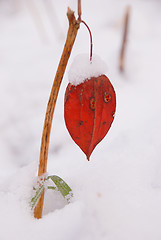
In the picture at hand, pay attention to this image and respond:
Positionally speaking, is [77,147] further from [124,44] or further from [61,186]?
[124,44]

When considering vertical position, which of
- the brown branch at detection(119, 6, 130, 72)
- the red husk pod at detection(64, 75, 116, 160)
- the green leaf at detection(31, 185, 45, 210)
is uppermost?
the brown branch at detection(119, 6, 130, 72)

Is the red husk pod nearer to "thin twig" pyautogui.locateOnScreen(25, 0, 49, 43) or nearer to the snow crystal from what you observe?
the snow crystal

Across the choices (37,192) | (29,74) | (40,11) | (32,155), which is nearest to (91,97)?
(37,192)

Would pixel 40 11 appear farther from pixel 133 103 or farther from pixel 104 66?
pixel 104 66

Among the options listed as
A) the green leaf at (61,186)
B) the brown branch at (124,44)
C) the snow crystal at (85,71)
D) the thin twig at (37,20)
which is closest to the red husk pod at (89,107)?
the snow crystal at (85,71)

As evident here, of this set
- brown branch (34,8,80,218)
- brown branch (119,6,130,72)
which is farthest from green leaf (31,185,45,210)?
brown branch (119,6,130,72)

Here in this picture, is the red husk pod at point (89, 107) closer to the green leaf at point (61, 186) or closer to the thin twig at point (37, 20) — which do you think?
the green leaf at point (61, 186)
